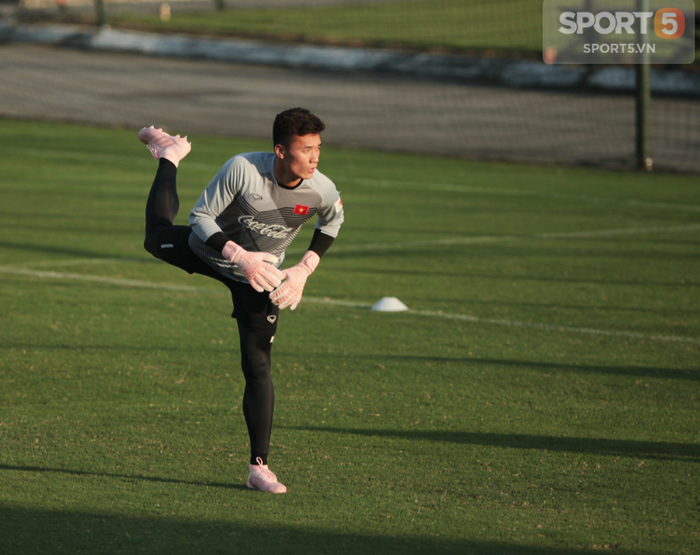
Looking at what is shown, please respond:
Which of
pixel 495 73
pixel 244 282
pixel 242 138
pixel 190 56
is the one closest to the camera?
pixel 244 282

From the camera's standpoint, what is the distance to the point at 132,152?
805 inches

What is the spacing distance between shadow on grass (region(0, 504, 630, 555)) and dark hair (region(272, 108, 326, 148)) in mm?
1806

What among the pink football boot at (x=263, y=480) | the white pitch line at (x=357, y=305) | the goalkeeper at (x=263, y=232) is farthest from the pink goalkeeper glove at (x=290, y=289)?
the white pitch line at (x=357, y=305)

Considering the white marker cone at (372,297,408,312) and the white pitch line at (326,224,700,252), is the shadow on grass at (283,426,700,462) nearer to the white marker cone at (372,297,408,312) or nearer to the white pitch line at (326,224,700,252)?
the white marker cone at (372,297,408,312)

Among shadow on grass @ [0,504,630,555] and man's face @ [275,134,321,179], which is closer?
shadow on grass @ [0,504,630,555]

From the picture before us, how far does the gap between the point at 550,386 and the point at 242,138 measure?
16.4m

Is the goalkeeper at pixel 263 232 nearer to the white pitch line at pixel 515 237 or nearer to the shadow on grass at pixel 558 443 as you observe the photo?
the shadow on grass at pixel 558 443

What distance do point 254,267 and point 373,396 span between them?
225 cm

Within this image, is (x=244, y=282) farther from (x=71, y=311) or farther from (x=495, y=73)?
(x=495, y=73)

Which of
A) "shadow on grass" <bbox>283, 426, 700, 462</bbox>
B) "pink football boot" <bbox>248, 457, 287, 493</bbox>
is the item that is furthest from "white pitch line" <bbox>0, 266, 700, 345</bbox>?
"pink football boot" <bbox>248, 457, 287, 493</bbox>

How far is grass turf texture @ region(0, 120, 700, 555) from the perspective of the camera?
505cm

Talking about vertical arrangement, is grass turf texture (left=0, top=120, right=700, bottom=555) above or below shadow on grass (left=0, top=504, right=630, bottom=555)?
below

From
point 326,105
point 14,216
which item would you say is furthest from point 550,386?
point 326,105

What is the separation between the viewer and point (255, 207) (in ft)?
17.8
